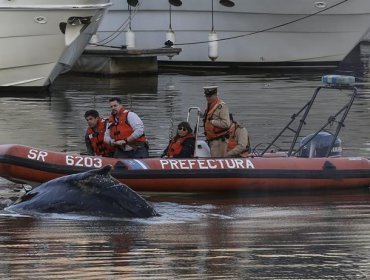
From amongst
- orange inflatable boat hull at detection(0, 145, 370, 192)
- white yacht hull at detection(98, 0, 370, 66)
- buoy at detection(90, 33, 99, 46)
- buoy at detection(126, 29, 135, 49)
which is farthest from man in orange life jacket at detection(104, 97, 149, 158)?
white yacht hull at detection(98, 0, 370, 66)

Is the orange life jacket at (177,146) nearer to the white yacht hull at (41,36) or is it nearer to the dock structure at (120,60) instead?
the white yacht hull at (41,36)

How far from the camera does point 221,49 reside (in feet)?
109

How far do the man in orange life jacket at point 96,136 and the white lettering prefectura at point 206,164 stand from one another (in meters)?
1.38

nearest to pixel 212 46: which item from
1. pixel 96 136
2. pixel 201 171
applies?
pixel 96 136

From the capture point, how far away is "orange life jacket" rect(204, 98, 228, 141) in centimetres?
1347

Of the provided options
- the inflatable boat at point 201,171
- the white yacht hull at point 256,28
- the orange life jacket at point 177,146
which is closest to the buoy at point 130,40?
the white yacht hull at point 256,28

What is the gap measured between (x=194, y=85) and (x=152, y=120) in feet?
26.1

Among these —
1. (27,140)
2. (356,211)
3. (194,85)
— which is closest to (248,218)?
(356,211)

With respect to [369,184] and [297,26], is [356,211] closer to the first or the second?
[369,184]

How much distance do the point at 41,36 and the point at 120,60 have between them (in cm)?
572

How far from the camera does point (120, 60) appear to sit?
30.8 m

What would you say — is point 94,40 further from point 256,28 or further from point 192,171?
point 192,171

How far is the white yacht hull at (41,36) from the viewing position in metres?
24.6

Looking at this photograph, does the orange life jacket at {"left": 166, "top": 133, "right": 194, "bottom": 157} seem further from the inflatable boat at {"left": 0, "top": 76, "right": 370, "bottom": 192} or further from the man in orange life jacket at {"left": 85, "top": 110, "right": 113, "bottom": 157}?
the man in orange life jacket at {"left": 85, "top": 110, "right": 113, "bottom": 157}
